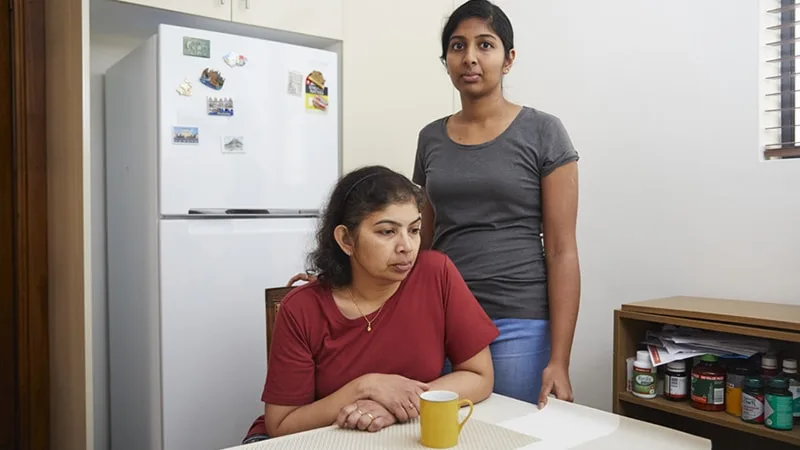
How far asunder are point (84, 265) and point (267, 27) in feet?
3.29

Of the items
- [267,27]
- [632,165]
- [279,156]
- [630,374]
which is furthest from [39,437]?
[632,165]

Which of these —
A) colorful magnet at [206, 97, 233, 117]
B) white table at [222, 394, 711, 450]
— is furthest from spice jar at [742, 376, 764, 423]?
colorful magnet at [206, 97, 233, 117]

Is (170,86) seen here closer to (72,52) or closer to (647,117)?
(72,52)

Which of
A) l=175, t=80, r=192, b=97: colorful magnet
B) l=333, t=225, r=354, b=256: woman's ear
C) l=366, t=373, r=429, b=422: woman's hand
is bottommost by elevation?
l=366, t=373, r=429, b=422: woman's hand

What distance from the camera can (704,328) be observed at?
1735 millimetres

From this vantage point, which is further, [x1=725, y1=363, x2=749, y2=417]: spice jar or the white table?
[x1=725, y1=363, x2=749, y2=417]: spice jar

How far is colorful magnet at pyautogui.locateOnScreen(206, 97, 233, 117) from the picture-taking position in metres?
2.03

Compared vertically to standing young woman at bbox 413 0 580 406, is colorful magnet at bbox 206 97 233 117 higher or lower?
higher

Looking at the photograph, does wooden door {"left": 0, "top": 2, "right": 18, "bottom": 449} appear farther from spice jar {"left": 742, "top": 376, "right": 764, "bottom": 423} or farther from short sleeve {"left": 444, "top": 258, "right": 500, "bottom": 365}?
spice jar {"left": 742, "top": 376, "right": 764, "bottom": 423}

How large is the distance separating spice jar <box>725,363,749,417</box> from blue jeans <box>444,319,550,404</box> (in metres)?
0.70

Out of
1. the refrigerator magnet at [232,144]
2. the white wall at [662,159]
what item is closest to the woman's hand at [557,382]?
the white wall at [662,159]

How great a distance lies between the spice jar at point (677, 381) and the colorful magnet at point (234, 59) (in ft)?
5.26

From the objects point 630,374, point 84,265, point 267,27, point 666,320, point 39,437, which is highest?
point 267,27

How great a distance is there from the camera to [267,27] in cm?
226
